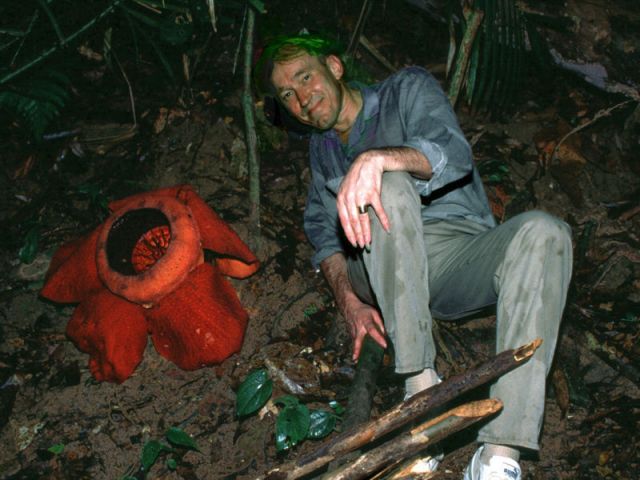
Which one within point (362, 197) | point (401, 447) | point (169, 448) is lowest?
point (169, 448)

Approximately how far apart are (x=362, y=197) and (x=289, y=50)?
3.92 ft

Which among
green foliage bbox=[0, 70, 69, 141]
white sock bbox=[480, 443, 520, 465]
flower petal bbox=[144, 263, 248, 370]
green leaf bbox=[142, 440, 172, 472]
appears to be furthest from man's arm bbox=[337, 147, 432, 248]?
green foliage bbox=[0, 70, 69, 141]

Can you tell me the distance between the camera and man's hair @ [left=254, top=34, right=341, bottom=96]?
9.39 ft

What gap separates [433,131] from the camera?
7.96 feet

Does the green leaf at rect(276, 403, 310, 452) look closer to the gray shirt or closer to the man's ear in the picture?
the gray shirt

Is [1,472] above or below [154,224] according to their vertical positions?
below

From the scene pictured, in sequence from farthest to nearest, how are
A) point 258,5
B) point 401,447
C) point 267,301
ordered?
point 267,301 < point 258,5 < point 401,447

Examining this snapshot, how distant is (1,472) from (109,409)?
21.7 inches

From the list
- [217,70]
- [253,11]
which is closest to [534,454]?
[253,11]

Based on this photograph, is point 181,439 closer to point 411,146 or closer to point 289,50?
point 411,146

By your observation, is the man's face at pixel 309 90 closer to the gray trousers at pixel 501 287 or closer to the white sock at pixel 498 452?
the gray trousers at pixel 501 287

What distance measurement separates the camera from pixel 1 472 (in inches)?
106

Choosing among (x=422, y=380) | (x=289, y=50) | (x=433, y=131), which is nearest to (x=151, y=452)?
(x=422, y=380)

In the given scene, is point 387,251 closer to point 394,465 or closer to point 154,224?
point 394,465
